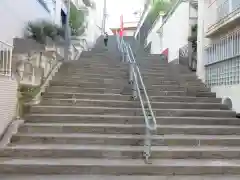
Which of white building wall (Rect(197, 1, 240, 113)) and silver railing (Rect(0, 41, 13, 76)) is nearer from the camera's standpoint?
silver railing (Rect(0, 41, 13, 76))

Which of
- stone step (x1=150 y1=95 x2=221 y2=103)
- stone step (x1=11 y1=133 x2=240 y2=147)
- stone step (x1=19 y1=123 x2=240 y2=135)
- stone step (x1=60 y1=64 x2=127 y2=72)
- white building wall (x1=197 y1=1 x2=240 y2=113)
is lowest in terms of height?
stone step (x1=11 y1=133 x2=240 y2=147)

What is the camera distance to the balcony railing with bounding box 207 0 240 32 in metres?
8.24

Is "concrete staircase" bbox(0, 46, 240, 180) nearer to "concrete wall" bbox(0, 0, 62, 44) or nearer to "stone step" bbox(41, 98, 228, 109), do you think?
"stone step" bbox(41, 98, 228, 109)

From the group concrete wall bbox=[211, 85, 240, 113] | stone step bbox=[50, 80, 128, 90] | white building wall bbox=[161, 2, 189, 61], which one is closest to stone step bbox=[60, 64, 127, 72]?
stone step bbox=[50, 80, 128, 90]

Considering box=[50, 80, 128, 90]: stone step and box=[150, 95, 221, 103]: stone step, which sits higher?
box=[50, 80, 128, 90]: stone step

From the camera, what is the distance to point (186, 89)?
919 cm

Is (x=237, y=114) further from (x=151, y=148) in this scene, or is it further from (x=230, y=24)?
(x=151, y=148)

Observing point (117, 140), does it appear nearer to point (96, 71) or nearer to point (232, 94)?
point (232, 94)

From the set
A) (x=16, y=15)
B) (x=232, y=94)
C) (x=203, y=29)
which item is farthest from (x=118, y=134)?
(x=203, y=29)

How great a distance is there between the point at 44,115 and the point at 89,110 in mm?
979

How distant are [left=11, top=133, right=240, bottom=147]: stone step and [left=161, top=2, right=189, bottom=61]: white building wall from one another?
6306mm

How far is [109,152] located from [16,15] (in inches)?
204

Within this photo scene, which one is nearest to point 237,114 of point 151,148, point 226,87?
point 226,87

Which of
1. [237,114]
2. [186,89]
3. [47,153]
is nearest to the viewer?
[47,153]
